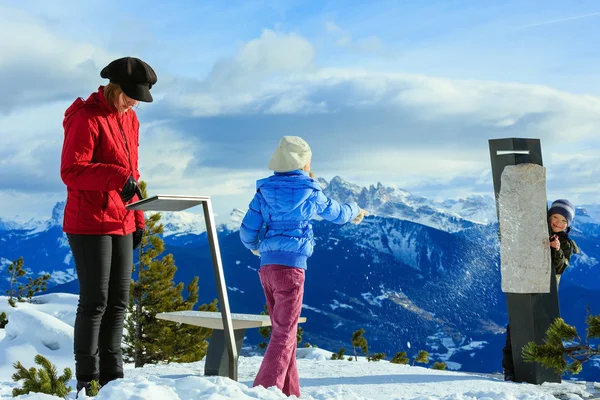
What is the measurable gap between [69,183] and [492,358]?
6478 inches

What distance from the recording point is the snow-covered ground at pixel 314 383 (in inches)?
130

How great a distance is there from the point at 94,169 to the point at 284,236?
1.34 meters

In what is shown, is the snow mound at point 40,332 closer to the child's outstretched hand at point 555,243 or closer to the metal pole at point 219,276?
the child's outstretched hand at point 555,243

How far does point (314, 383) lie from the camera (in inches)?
233

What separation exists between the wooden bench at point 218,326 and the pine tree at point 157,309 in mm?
9157

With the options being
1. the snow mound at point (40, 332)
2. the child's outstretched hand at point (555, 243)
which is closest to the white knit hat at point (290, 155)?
the child's outstretched hand at point (555, 243)

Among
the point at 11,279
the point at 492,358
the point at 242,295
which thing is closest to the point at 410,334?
the point at 492,358

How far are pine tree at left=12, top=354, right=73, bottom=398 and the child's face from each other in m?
4.28

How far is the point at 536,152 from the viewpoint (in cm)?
621

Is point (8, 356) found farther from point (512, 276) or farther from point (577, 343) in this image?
point (577, 343)

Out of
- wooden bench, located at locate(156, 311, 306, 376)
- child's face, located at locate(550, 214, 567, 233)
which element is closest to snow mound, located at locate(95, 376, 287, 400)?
wooden bench, located at locate(156, 311, 306, 376)

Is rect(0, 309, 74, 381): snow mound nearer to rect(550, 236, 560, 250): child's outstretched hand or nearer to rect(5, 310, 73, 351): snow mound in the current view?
rect(5, 310, 73, 351): snow mound

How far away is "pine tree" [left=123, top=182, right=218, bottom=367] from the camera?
15.5m

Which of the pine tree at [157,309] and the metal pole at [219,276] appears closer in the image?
the metal pole at [219,276]
